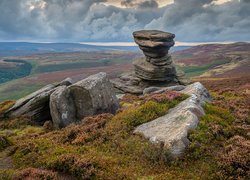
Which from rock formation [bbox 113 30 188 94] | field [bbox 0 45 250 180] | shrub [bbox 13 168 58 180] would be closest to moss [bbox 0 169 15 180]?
field [bbox 0 45 250 180]

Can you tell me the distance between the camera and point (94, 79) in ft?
95.0

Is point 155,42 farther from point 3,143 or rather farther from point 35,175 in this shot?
point 35,175

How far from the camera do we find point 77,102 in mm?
27750

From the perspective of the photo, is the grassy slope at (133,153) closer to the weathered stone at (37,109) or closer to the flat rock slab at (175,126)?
the flat rock slab at (175,126)

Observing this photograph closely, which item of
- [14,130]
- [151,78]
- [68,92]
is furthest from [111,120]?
[151,78]

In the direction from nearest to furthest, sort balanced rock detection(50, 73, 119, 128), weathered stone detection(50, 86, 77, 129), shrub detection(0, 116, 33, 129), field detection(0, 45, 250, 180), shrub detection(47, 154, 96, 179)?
field detection(0, 45, 250, 180), shrub detection(47, 154, 96, 179), weathered stone detection(50, 86, 77, 129), balanced rock detection(50, 73, 119, 128), shrub detection(0, 116, 33, 129)

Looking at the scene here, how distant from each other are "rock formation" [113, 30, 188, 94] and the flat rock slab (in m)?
40.2

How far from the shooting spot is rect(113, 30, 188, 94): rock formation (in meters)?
61.2

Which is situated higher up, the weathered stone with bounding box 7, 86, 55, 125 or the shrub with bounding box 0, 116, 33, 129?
the weathered stone with bounding box 7, 86, 55, 125

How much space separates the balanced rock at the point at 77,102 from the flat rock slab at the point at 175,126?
31.2 feet

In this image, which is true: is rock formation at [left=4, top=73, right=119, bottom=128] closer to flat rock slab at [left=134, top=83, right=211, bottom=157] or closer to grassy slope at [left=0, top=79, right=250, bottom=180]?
grassy slope at [left=0, top=79, right=250, bottom=180]

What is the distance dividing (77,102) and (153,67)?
117ft

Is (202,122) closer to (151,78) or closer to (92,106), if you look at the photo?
(92,106)

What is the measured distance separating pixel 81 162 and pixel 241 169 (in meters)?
6.83
